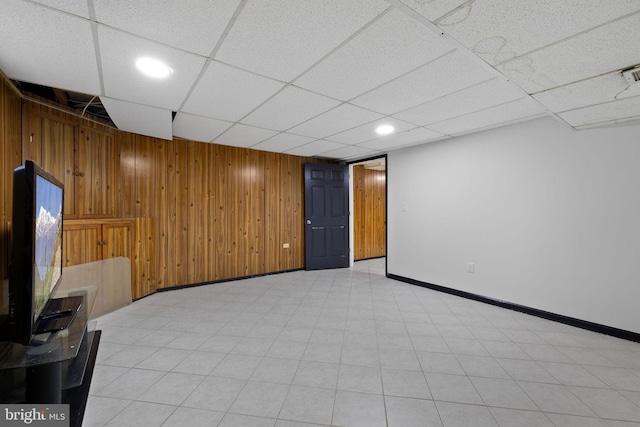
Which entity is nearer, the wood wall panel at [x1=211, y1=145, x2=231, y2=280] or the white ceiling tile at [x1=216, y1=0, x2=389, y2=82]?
the white ceiling tile at [x1=216, y1=0, x2=389, y2=82]

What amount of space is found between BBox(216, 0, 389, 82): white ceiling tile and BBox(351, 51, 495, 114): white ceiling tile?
2.48ft

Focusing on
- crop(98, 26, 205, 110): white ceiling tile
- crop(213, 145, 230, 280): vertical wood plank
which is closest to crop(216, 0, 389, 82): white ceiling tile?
crop(98, 26, 205, 110): white ceiling tile

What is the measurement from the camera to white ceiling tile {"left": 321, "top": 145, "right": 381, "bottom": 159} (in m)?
Answer: 4.95

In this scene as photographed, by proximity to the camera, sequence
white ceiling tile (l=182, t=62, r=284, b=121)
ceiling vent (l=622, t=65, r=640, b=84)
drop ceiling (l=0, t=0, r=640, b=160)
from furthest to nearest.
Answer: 1. white ceiling tile (l=182, t=62, r=284, b=121)
2. ceiling vent (l=622, t=65, r=640, b=84)
3. drop ceiling (l=0, t=0, r=640, b=160)

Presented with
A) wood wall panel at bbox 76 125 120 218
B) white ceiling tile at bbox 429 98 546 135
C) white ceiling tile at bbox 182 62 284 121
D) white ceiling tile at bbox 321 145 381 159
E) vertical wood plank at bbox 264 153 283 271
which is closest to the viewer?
white ceiling tile at bbox 182 62 284 121

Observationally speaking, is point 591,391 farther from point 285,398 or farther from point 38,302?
point 38,302

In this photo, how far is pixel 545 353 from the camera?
238 centimetres

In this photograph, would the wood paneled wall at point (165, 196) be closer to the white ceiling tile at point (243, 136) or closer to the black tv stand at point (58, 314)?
the white ceiling tile at point (243, 136)

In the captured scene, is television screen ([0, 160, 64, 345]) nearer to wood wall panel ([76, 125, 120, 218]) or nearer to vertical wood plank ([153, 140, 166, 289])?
wood wall panel ([76, 125, 120, 218])

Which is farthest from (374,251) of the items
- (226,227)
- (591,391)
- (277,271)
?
(591,391)

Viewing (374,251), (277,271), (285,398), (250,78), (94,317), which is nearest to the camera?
(285,398)

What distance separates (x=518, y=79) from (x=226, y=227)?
4.45 meters

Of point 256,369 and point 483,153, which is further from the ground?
point 483,153

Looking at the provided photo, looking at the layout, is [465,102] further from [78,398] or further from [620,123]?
[78,398]
